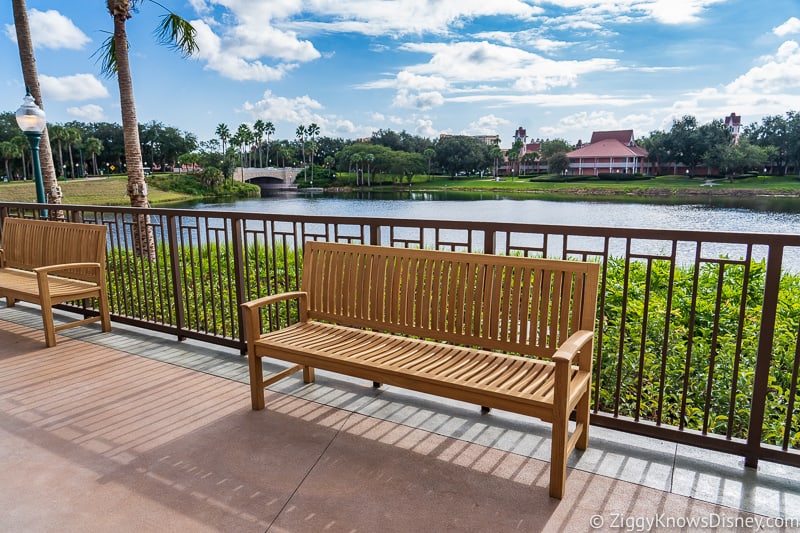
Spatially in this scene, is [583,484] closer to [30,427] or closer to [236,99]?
[30,427]

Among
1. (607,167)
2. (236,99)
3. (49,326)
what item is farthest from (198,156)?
(49,326)

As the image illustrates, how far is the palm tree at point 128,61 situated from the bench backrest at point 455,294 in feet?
27.3

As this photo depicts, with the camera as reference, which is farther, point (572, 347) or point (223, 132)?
point (223, 132)

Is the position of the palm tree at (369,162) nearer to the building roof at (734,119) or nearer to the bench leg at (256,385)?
the building roof at (734,119)

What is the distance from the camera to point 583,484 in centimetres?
237

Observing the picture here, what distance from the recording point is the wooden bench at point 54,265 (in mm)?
4336

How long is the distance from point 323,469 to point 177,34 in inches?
462

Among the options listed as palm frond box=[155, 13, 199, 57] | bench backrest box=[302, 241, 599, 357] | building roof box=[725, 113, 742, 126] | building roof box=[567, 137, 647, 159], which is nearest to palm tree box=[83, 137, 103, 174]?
palm frond box=[155, 13, 199, 57]

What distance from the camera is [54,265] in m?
4.69

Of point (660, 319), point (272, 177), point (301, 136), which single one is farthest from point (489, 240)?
point (301, 136)

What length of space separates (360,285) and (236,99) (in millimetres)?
93258

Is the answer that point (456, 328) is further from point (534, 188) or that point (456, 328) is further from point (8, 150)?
point (8, 150)

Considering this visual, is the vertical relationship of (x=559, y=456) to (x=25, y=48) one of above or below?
below

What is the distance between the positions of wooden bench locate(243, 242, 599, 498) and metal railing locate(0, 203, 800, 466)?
8.8 inches
